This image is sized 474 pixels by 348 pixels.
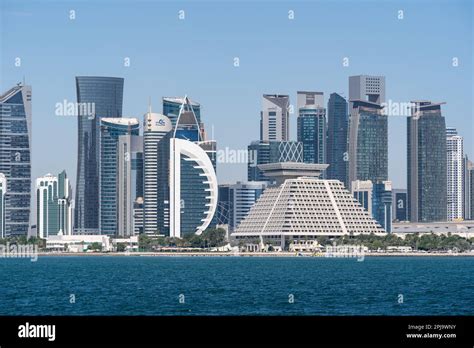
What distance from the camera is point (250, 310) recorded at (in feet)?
219

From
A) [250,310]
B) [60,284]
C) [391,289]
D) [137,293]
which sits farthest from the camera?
[60,284]

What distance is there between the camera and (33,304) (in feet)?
237
